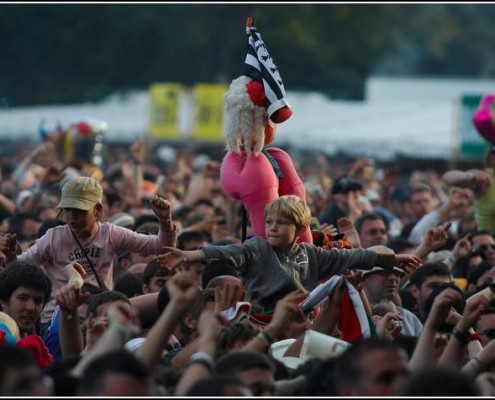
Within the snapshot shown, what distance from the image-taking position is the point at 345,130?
3478cm

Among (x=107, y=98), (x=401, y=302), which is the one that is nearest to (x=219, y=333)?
(x=401, y=302)

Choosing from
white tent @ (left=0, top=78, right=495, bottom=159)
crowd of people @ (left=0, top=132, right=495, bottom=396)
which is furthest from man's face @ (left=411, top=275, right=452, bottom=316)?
white tent @ (left=0, top=78, right=495, bottom=159)

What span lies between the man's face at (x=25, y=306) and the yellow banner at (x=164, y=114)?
25.7m

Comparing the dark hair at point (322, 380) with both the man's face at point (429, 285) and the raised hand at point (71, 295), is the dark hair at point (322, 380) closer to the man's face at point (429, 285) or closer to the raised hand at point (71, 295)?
the raised hand at point (71, 295)

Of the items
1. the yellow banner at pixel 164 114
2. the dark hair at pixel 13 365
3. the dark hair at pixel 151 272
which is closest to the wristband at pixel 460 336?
the dark hair at pixel 13 365

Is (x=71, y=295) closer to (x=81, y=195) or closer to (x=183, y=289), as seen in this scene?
(x=183, y=289)

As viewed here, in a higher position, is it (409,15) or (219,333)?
(409,15)

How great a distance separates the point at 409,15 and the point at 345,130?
32630mm

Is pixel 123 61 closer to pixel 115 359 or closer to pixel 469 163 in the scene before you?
pixel 469 163

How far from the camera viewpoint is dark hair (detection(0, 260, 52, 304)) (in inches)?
341

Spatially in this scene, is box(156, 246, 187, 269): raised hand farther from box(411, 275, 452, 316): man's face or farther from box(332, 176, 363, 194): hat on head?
box(332, 176, 363, 194): hat on head

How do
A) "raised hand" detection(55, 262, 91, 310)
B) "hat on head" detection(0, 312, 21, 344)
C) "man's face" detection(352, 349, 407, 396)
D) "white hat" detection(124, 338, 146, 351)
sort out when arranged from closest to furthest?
1. "man's face" detection(352, 349, 407, 396)
2. "raised hand" detection(55, 262, 91, 310)
3. "white hat" detection(124, 338, 146, 351)
4. "hat on head" detection(0, 312, 21, 344)

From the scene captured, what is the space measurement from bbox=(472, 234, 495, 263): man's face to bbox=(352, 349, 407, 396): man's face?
251 inches

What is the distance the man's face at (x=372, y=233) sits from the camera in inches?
498
